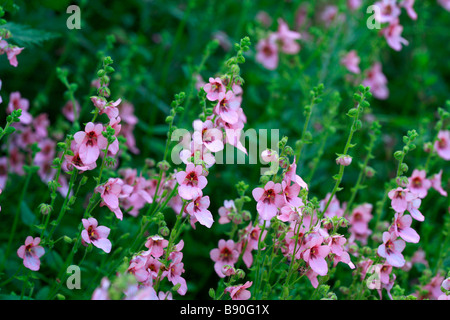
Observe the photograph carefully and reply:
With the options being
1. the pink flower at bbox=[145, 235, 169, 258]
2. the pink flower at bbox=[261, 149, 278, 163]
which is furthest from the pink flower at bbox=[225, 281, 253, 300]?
the pink flower at bbox=[261, 149, 278, 163]

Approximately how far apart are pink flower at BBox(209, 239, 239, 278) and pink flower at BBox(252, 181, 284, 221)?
0.27 metres

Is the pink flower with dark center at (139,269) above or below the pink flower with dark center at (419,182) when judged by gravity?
below

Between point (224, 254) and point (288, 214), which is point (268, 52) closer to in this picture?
point (224, 254)

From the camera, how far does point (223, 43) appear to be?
12.4ft

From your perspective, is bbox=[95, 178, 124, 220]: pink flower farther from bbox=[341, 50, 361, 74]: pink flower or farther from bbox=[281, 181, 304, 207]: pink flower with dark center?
bbox=[341, 50, 361, 74]: pink flower

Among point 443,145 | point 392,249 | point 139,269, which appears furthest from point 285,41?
point 139,269

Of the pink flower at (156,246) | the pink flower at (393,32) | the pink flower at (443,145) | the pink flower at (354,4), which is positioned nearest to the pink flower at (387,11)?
the pink flower at (393,32)

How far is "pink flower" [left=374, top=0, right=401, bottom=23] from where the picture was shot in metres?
2.90

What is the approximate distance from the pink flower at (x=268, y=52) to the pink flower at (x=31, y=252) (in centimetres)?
197

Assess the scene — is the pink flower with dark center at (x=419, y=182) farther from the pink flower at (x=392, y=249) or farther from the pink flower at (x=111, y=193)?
the pink flower at (x=111, y=193)

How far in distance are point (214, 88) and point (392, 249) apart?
0.83 metres

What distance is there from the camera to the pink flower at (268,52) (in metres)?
3.39
